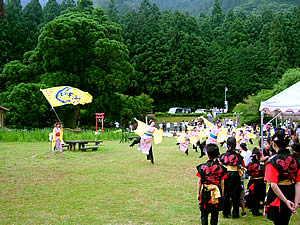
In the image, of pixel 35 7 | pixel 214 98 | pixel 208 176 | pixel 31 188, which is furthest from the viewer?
pixel 214 98

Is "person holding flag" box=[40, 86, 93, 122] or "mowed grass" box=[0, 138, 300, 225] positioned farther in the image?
"person holding flag" box=[40, 86, 93, 122]

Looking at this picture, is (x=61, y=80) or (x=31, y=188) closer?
(x=31, y=188)

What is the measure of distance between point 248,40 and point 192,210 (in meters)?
57.5

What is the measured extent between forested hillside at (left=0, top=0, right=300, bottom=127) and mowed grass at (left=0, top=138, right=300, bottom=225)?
1784 centimetres

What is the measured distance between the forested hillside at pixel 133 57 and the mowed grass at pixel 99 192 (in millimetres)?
17837

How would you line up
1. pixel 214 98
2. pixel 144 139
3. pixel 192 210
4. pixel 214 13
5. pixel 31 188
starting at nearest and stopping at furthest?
1. pixel 192 210
2. pixel 31 188
3. pixel 144 139
4. pixel 214 98
5. pixel 214 13

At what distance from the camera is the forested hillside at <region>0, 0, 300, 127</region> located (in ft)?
100

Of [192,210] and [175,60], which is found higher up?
[175,60]

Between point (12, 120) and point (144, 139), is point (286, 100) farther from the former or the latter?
point (12, 120)

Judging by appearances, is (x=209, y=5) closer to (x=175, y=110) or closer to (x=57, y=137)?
(x=175, y=110)

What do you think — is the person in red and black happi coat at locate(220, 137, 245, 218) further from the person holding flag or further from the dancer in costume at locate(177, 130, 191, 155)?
the person holding flag

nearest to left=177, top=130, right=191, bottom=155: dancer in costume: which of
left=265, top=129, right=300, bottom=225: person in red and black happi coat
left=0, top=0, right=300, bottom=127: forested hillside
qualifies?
left=265, top=129, right=300, bottom=225: person in red and black happi coat

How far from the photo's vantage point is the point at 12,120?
89.8 feet

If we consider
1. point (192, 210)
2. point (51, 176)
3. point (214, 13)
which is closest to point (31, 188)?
point (51, 176)
